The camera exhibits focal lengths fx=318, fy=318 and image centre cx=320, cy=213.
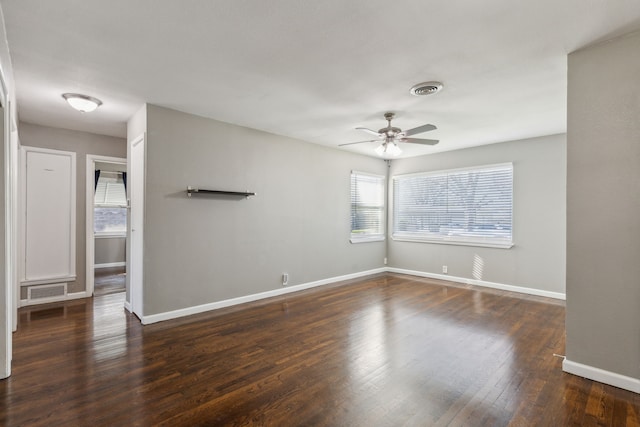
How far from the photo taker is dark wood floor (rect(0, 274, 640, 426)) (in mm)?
2012

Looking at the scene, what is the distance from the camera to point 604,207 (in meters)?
2.34

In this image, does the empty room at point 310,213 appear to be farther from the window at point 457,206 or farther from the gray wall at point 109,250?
the gray wall at point 109,250

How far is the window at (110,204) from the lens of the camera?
7586mm

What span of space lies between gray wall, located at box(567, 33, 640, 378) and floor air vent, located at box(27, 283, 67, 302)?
20.0ft

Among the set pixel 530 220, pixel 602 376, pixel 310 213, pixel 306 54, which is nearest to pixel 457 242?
pixel 530 220

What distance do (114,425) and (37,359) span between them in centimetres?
→ 148

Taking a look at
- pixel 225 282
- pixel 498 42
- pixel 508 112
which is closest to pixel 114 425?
pixel 225 282

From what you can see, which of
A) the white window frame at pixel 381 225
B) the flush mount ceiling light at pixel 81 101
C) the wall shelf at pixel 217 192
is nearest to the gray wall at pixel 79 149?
the flush mount ceiling light at pixel 81 101

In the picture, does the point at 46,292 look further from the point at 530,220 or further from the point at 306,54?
the point at 530,220

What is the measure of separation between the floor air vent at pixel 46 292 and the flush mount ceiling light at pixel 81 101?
2746 millimetres

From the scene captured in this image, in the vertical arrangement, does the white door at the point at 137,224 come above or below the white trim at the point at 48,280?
above

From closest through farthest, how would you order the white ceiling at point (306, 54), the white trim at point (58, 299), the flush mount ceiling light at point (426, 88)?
1. the white ceiling at point (306, 54)
2. the flush mount ceiling light at point (426, 88)
3. the white trim at point (58, 299)

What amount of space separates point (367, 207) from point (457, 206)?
1707 millimetres

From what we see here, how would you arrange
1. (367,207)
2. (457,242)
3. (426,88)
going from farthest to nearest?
1. (367,207)
2. (457,242)
3. (426,88)
